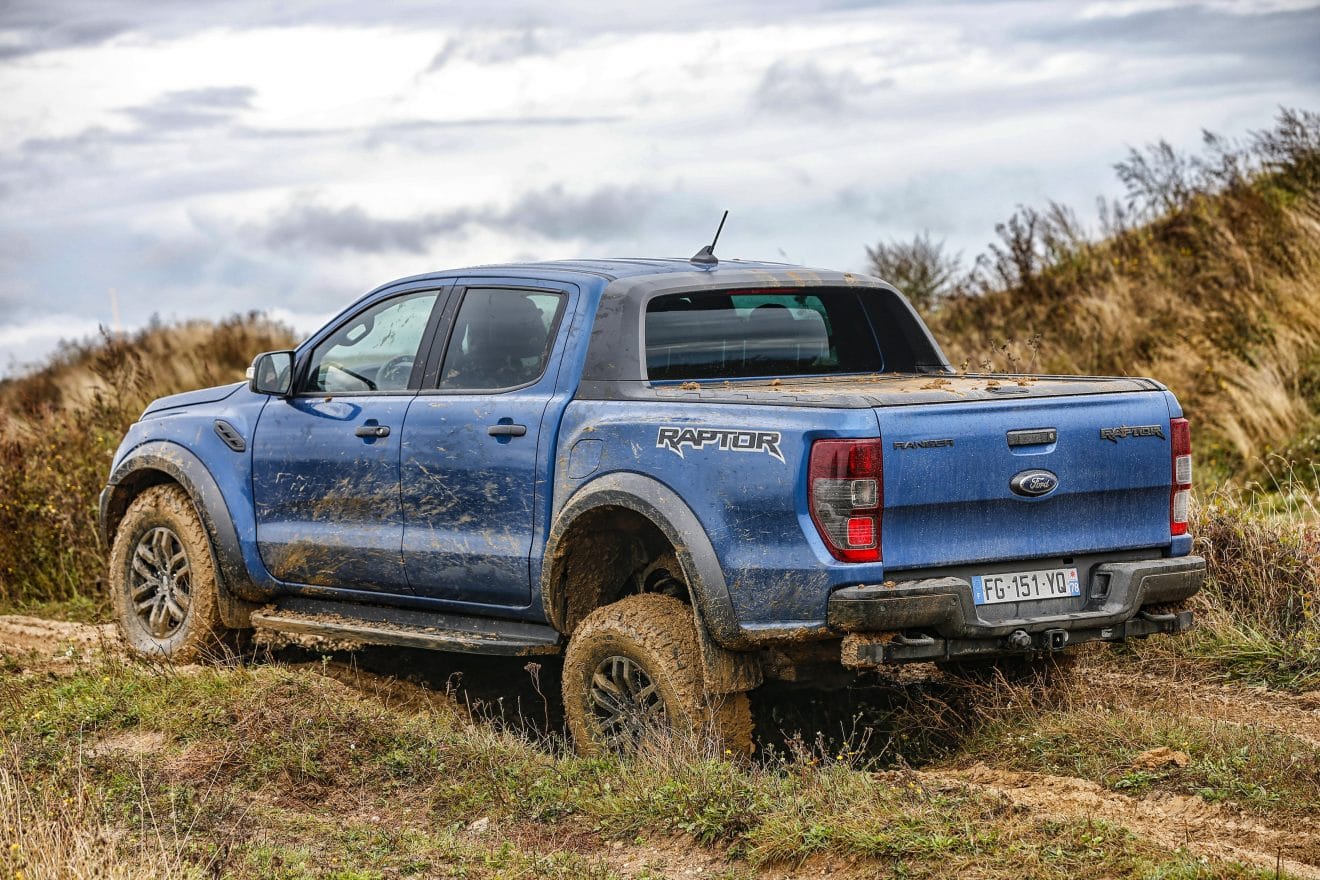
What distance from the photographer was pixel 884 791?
514cm

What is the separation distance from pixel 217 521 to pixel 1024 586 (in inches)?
163

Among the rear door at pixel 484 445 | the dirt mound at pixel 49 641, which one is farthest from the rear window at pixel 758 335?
the dirt mound at pixel 49 641

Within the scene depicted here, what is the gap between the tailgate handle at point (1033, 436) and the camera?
5457 millimetres

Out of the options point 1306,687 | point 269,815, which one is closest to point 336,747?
point 269,815

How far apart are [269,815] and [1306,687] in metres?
4.51

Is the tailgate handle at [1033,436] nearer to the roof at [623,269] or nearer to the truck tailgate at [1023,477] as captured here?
the truck tailgate at [1023,477]

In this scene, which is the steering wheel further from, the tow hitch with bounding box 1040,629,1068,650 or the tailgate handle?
the tow hitch with bounding box 1040,629,1068,650

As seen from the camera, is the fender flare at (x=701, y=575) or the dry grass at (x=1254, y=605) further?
the dry grass at (x=1254, y=605)

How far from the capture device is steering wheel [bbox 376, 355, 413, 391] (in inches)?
279

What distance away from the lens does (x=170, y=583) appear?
8.23m

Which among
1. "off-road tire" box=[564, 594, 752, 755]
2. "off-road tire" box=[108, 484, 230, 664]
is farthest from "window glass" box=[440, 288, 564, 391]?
"off-road tire" box=[108, 484, 230, 664]

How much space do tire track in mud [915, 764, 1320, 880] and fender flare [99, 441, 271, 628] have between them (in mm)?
3754

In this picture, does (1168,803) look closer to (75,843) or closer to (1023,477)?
(1023,477)

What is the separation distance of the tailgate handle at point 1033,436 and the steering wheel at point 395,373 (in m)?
2.84
